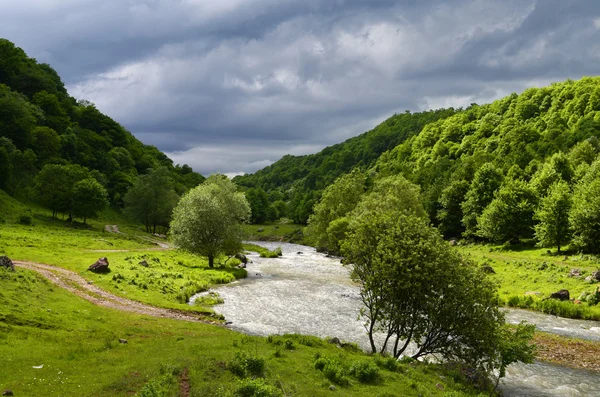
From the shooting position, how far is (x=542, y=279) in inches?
2356

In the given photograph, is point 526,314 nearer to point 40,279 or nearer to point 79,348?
point 79,348

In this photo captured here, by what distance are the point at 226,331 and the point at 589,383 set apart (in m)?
29.0

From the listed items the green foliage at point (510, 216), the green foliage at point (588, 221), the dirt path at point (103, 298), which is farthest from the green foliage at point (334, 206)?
the dirt path at point (103, 298)

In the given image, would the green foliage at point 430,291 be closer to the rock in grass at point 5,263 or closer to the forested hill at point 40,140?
the rock in grass at point 5,263

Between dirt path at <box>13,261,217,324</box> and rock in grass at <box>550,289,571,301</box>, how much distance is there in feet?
144

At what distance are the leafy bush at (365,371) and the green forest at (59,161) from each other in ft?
343

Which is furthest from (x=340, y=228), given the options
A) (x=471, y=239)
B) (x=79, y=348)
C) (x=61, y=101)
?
(x=61, y=101)

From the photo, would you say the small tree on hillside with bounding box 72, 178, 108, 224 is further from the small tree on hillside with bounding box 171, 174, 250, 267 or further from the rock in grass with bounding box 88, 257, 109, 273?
the rock in grass with bounding box 88, 257, 109, 273

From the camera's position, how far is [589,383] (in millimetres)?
29078

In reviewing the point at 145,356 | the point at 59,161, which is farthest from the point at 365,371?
the point at 59,161

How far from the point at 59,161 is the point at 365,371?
150 m

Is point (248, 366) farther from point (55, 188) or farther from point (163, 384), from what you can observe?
point (55, 188)

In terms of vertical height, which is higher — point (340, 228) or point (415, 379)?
point (340, 228)

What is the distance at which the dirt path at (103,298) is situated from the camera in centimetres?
4006
